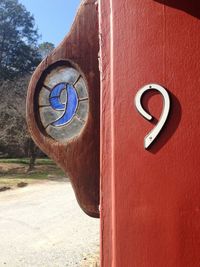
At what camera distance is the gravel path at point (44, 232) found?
6.09 meters

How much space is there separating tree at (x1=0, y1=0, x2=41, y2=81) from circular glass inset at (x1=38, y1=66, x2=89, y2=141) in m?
24.1

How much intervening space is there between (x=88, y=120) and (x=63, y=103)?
0.54 ft

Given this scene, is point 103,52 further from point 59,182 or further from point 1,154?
point 1,154

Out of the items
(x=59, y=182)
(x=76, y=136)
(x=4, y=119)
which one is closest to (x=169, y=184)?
(x=76, y=136)

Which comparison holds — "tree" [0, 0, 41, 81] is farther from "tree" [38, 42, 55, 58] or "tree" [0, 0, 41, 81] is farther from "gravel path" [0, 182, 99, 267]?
"gravel path" [0, 182, 99, 267]

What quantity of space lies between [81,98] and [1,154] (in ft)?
87.7

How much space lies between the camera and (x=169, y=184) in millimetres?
1296

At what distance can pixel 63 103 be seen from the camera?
1872 mm

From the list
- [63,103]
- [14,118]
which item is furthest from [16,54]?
[63,103]

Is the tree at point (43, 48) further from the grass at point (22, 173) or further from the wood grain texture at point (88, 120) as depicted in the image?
the wood grain texture at point (88, 120)

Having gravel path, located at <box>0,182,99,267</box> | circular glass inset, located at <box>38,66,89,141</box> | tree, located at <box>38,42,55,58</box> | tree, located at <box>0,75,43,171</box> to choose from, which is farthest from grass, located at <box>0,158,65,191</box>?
circular glass inset, located at <box>38,66,89,141</box>

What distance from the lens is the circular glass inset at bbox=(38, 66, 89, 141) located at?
183 cm

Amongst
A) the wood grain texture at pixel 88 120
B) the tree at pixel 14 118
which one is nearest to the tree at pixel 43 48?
the tree at pixel 14 118

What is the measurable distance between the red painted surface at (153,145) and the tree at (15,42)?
969 inches
